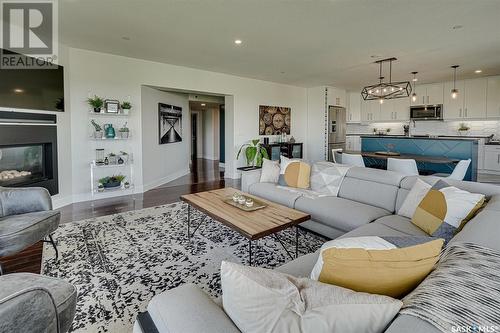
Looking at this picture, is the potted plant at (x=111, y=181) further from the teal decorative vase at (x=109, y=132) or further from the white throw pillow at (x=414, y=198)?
the white throw pillow at (x=414, y=198)

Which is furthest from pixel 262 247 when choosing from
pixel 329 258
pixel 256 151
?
pixel 256 151

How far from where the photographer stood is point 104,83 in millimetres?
4852

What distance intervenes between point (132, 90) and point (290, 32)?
3.19 metres

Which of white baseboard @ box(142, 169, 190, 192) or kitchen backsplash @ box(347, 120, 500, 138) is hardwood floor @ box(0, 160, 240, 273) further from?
kitchen backsplash @ box(347, 120, 500, 138)

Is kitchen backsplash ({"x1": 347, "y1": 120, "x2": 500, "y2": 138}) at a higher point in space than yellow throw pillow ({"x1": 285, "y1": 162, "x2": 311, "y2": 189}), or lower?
higher

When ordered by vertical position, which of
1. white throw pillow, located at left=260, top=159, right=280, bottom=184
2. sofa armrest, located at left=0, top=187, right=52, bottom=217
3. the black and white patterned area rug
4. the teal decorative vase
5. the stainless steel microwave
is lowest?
the black and white patterned area rug

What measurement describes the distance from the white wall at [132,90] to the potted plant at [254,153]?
0.64 feet

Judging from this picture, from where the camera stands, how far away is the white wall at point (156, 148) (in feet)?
18.0

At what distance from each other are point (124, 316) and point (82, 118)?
4.01 metres

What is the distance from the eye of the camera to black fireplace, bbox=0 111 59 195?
138 inches

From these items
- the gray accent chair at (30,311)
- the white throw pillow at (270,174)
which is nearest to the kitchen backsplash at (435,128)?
the white throw pillow at (270,174)

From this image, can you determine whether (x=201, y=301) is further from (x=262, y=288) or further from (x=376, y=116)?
(x=376, y=116)

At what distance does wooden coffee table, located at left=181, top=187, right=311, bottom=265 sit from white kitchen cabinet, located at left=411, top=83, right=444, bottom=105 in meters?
7.71

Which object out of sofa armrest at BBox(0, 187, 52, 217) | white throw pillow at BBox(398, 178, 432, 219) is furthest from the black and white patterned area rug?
white throw pillow at BBox(398, 178, 432, 219)
